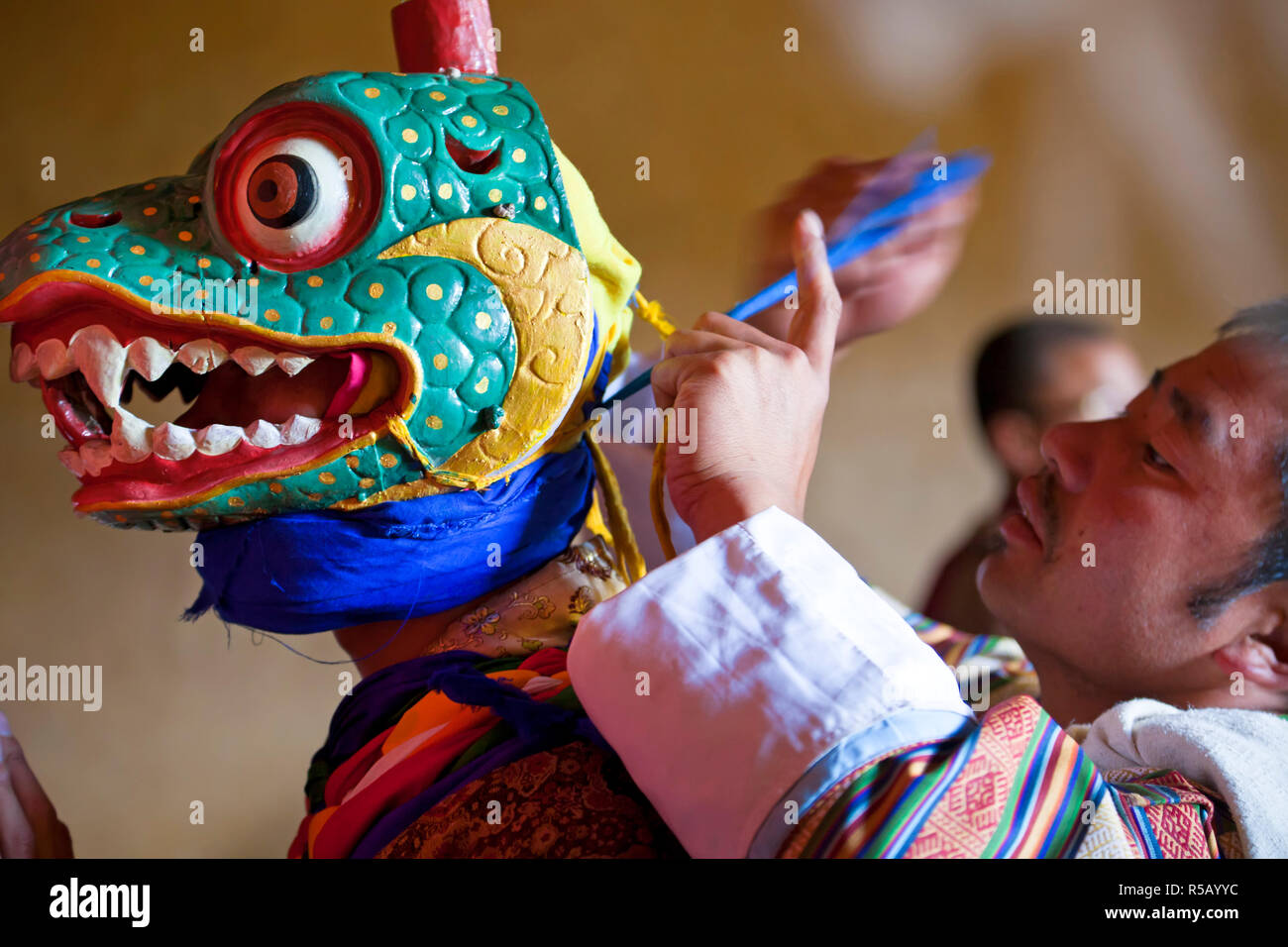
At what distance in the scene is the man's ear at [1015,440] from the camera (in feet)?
7.93

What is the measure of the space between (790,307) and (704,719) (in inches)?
26.9

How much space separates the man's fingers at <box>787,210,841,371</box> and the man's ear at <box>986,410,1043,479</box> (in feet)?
5.53

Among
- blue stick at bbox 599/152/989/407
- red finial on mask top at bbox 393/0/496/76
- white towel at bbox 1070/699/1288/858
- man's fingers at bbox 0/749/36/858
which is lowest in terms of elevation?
man's fingers at bbox 0/749/36/858

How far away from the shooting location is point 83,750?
176cm

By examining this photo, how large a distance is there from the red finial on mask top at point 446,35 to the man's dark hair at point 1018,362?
1815 millimetres

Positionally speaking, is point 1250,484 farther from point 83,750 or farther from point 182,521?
point 83,750

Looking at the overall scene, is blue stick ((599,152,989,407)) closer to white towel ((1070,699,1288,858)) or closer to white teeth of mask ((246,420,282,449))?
white teeth of mask ((246,420,282,449))

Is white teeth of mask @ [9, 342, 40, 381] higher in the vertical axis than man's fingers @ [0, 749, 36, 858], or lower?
higher

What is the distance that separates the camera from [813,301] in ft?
2.97

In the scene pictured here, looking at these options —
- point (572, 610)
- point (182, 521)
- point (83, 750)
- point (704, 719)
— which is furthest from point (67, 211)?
point (83, 750)

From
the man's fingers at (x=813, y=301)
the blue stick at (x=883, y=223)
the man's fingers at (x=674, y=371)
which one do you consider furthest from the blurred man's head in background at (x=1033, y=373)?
the man's fingers at (x=674, y=371)

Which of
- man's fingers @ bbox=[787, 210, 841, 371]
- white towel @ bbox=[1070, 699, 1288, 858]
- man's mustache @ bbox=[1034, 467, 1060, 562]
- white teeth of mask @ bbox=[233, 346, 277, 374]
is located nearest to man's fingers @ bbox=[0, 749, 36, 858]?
white teeth of mask @ bbox=[233, 346, 277, 374]

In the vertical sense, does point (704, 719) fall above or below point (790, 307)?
below

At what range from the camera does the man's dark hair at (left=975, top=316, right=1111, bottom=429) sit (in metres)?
2.45
